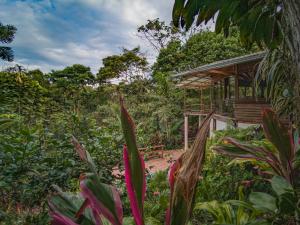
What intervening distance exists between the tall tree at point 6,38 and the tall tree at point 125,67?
19.5m

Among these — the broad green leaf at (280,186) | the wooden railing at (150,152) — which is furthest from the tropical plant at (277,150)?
the wooden railing at (150,152)

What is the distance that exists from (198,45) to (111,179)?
1847 cm

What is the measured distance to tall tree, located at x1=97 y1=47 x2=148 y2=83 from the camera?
22062 millimetres

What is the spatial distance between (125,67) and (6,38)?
20.1 m

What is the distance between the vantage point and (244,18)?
272 cm

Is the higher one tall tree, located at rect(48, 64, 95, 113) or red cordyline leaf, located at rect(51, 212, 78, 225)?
tall tree, located at rect(48, 64, 95, 113)

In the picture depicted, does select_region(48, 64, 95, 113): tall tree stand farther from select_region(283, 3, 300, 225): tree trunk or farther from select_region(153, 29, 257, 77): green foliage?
select_region(283, 3, 300, 225): tree trunk

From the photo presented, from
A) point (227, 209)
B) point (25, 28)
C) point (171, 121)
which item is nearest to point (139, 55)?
point (171, 121)

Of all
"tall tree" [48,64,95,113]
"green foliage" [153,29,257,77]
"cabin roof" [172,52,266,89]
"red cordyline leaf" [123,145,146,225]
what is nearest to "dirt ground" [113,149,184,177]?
"red cordyline leaf" [123,145,146,225]

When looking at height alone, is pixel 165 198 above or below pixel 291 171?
below

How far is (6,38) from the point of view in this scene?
2.43 m

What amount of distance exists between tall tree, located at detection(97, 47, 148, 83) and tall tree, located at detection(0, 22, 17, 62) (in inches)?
768

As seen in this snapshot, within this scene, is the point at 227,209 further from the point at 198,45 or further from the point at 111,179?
the point at 198,45

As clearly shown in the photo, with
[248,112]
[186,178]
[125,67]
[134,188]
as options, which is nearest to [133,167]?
[134,188]
